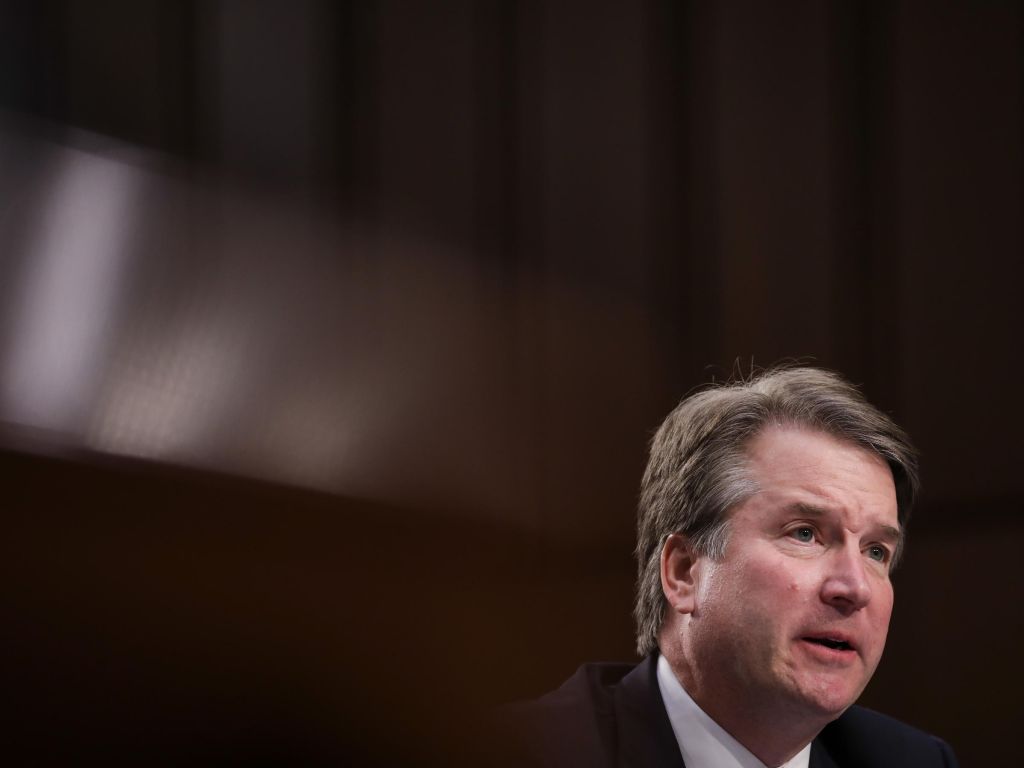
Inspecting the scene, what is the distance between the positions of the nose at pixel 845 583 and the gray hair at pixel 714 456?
0.26 feet

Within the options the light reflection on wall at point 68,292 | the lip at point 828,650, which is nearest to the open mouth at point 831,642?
the lip at point 828,650

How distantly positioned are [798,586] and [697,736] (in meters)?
0.15

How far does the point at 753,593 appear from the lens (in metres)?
0.87

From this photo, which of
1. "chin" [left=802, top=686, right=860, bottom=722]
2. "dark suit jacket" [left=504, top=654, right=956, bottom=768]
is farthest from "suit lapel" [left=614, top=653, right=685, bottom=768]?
"chin" [left=802, top=686, right=860, bottom=722]

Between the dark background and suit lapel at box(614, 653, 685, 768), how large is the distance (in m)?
0.04

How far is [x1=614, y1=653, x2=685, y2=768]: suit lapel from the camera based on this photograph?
2.98 ft

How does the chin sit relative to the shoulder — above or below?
above

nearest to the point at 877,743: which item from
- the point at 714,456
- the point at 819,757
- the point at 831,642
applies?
the point at 819,757

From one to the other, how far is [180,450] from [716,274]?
0.47 metres

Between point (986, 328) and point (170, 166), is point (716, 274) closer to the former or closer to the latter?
point (986, 328)

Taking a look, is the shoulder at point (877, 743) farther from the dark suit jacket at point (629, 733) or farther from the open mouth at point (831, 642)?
the open mouth at point (831, 642)

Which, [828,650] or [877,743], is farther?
[877,743]

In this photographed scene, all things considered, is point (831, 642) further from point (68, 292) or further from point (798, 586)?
point (68, 292)

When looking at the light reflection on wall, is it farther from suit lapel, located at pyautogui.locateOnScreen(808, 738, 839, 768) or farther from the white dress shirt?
suit lapel, located at pyautogui.locateOnScreen(808, 738, 839, 768)
